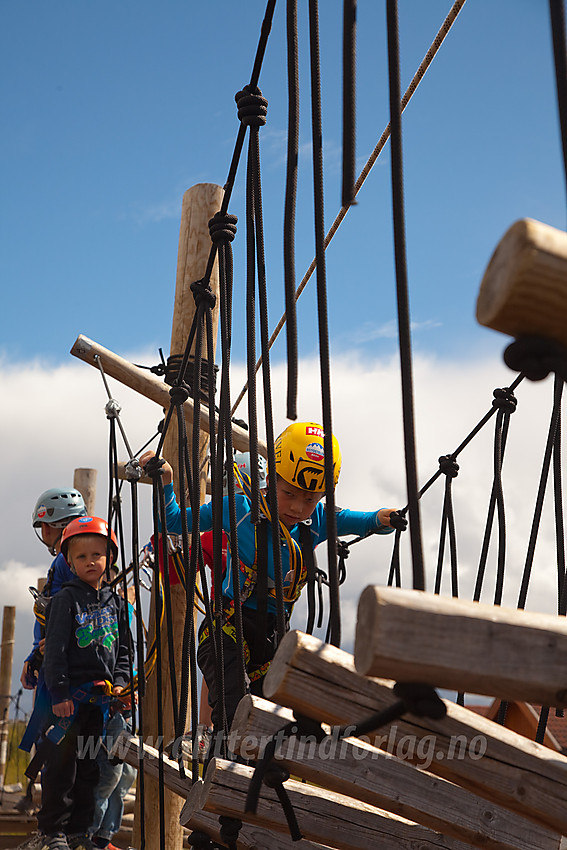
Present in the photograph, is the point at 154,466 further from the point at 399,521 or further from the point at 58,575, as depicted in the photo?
the point at 58,575

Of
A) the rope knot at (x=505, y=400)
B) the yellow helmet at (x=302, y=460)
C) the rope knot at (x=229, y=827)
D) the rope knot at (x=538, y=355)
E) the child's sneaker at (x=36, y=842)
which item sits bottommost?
the child's sneaker at (x=36, y=842)

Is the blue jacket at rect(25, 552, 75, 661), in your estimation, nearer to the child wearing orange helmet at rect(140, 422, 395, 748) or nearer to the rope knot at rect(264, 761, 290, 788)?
the child wearing orange helmet at rect(140, 422, 395, 748)

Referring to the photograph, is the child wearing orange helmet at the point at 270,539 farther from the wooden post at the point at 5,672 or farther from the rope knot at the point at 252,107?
the wooden post at the point at 5,672

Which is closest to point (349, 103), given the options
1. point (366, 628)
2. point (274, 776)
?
point (366, 628)

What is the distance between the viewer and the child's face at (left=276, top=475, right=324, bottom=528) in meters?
3.07

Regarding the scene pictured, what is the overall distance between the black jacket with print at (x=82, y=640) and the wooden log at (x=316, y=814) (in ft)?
5.74

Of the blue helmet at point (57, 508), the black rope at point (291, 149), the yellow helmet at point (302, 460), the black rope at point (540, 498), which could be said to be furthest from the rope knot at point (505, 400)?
the blue helmet at point (57, 508)

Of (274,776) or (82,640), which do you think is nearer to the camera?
(274,776)

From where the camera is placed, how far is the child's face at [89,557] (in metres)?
3.73

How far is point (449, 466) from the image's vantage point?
10.5 feet

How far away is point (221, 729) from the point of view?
6.86 feet

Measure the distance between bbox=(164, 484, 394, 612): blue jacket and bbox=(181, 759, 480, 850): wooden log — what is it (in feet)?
3.15

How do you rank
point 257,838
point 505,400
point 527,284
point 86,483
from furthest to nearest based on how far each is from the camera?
point 86,483 → point 505,400 → point 257,838 → point 527,284

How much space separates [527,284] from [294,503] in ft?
7.49
